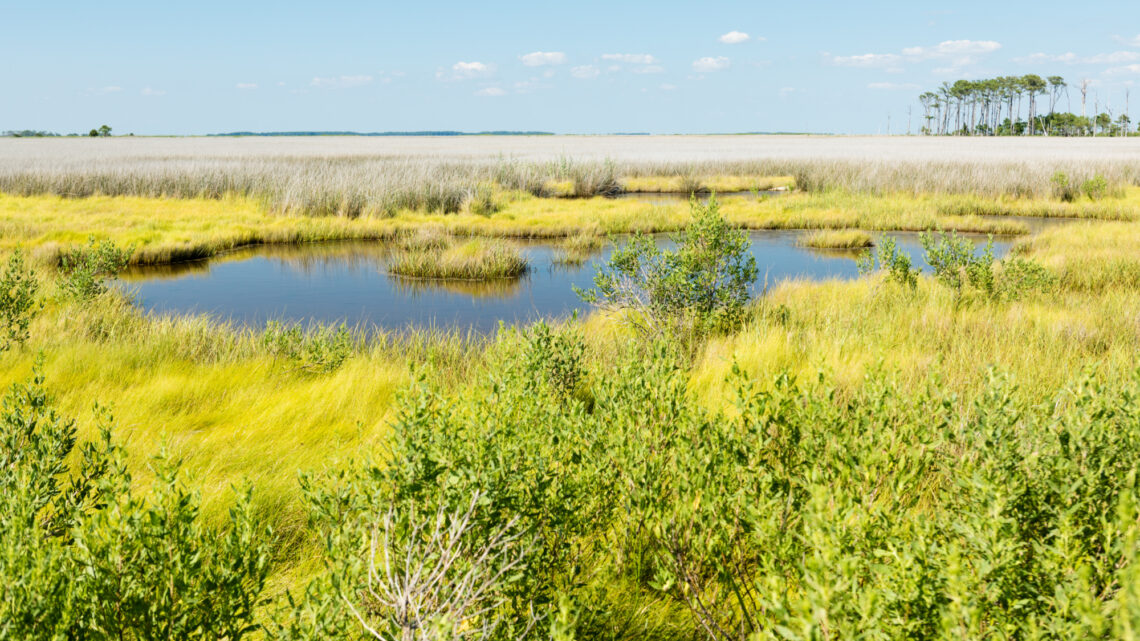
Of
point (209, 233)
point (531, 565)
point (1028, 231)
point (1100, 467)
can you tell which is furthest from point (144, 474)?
point (1028, 231)

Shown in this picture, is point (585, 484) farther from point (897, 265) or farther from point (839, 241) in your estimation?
point (839, 241)

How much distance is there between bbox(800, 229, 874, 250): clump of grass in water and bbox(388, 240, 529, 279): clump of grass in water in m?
6.15

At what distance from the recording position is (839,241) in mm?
15461

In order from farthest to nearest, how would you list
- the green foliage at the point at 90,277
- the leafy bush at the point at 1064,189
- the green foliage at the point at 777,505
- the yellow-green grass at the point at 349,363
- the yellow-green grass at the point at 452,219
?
the leafy bush at the point at 1064,189 < the yellow-green grass at the point at 452,219 < the green foliage at the point at 90,277 < the yellow-green grass at the point at 349,363 < the green foliage at the point at 777,505

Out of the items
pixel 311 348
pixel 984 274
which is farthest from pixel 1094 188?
pixel 311 348

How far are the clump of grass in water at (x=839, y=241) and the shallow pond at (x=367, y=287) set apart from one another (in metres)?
0.37

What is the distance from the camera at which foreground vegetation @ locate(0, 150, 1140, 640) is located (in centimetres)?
192

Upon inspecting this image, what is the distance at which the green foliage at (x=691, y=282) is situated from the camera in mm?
7656

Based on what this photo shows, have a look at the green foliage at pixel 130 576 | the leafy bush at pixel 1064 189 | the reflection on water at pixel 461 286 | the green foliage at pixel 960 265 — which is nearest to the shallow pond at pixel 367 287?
the reflection on water at pixel 461 286

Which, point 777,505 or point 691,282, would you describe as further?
point 691,282

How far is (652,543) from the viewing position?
10.9ft

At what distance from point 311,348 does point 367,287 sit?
15.9ft

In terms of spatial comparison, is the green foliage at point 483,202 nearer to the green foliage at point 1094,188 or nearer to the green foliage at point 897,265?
the green foliage at point 897,265

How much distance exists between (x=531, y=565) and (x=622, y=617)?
650mm
